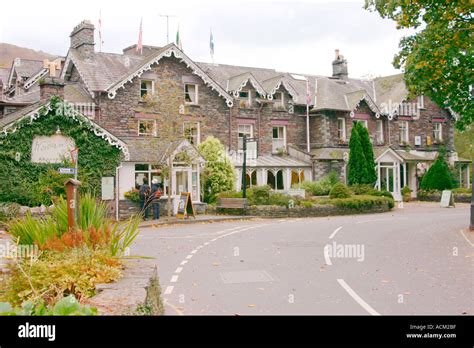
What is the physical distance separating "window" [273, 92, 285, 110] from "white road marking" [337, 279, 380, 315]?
3012 cm

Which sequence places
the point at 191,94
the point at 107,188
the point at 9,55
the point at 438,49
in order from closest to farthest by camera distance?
the point at 438,49, the point at 9,55, the point at 107,188, the point at 191,94

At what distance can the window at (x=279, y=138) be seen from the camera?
40.0 metres

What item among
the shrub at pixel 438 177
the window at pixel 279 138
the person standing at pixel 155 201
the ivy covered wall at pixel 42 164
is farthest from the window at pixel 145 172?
the shrub at pixel 438 177

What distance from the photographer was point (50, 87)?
2670 centimetres

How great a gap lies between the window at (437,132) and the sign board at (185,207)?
92.4ft

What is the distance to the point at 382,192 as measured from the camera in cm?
3553

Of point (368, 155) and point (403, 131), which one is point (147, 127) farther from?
point (403, 131)

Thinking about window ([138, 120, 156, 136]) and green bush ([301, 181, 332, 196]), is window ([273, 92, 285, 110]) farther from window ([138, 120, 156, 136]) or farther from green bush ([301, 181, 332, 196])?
window ([138, 120, 156, 136])

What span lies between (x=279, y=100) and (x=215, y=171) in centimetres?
1024

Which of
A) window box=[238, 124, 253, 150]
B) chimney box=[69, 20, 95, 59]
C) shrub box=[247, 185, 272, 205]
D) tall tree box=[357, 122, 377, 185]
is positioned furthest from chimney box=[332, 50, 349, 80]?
chimney box=[69, 20, 95, 59]

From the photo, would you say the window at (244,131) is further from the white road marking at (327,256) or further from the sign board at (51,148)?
the white road marking at (327,256)

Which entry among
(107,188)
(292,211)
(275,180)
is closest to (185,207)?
(107,188)

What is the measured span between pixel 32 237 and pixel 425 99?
143 feet

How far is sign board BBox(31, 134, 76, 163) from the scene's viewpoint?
84.8 feet
